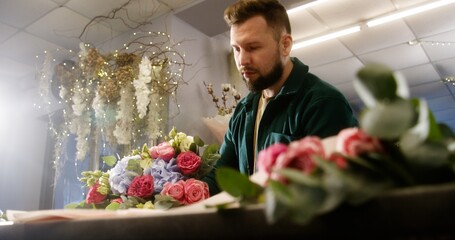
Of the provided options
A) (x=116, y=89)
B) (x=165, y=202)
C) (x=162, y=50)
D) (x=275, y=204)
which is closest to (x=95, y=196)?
(x=165, y=202)

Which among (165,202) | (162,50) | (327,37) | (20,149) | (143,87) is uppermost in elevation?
(327,37)

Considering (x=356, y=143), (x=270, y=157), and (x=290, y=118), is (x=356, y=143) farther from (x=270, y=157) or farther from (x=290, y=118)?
(x=290, y=118)

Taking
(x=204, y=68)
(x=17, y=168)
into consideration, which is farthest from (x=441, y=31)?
(x=17, y=168)

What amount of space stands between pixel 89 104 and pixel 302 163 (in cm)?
245

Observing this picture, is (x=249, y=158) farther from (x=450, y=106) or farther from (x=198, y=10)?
(x=450, y=106)

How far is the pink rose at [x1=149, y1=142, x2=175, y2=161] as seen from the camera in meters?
1.48

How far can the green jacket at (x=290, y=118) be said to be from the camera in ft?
3.63

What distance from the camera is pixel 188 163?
143cm

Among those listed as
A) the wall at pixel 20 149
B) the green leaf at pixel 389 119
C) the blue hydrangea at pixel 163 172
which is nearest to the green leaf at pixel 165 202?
the blue hydrangea at pixel 163 172

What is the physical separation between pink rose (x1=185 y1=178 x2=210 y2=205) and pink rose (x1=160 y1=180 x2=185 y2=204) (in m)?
0.02

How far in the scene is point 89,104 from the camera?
259cm

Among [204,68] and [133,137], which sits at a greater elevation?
[204,68]

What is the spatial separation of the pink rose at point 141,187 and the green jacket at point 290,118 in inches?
7.8

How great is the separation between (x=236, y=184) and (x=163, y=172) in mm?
1099
